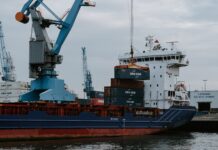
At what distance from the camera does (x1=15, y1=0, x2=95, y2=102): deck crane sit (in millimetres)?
34719

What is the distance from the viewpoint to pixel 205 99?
62.8m

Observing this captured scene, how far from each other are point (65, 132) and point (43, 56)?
595cm

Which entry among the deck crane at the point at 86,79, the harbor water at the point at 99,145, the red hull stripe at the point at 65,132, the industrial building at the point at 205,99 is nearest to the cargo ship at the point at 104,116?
the red hull stripe at the point at 65,132

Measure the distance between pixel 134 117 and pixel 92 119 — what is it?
450cm

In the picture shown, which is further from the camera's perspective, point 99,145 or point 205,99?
point 205,99

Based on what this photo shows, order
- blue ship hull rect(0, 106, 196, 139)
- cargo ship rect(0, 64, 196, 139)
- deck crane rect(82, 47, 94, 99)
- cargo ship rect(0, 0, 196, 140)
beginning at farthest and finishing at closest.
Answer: deck crane rect(82, 47, 94, 99), cargo ship rect(0, 0, 196, 140), cargo ship rect(0, 64, 196, 139), blue ship hull rect(0, 106, 196, 139)

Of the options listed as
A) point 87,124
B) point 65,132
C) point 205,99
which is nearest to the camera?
point 65,132

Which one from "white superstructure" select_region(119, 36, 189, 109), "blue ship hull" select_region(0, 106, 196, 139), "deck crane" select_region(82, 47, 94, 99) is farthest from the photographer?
"deck crane" select_region(82, 47, 94, 99)

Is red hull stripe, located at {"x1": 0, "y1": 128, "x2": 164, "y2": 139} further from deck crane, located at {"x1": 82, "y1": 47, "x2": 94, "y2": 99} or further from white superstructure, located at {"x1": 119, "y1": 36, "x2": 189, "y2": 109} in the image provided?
deck crane, located at {"x1": 82, "y1": 47, "x2": 94, "y2": 99}

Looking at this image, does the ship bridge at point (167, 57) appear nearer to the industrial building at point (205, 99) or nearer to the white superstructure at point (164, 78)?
the white superstructure at point (164, 78)

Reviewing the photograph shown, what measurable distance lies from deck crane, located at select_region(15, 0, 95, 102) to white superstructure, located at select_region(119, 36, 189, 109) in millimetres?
9772

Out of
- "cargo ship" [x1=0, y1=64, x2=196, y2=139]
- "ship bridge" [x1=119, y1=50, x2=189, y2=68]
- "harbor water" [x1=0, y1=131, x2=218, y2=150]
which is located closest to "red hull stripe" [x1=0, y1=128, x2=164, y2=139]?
"cargo ship" [x1=0, y1=64, x2=196, y2=139]

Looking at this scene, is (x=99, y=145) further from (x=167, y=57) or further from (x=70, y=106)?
(x=167, y=57)

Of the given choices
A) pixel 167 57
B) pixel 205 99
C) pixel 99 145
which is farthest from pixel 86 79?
pixel 99 145
